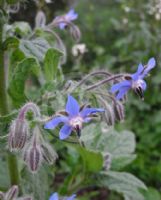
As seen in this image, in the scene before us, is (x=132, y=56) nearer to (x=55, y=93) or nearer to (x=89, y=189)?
(x=89, y=189)

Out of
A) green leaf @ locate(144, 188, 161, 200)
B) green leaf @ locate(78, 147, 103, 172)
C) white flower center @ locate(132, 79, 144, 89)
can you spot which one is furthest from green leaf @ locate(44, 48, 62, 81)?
green leaf @ locate(144, 188, 161, 200)

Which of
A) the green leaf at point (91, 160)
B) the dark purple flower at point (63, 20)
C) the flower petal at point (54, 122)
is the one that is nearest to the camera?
the flower petal at point (54, 122)

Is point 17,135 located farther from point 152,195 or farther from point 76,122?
point 152,195

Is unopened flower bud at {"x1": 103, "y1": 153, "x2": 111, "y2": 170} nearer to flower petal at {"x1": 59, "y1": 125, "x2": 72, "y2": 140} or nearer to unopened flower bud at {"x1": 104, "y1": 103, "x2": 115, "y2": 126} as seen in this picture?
unopened flower bud at {"x1": 104, "y1": 103, "x2": 115, "y2": 126}

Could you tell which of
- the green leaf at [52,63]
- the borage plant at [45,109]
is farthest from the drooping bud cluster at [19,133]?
the green leaf at [52,63]

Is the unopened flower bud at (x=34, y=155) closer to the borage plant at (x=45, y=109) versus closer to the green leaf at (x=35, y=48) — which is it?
the borage plant at (x=45, y=109)

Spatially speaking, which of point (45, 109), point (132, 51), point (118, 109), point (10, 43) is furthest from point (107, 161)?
point (132, 51)

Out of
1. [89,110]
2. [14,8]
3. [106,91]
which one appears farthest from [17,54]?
[89,110]

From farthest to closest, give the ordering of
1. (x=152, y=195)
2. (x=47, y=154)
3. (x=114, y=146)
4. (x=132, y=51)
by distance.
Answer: (x=132, y=51) → (x=152, y=195) → (x=114, y=146) → (x=47, y=154)
